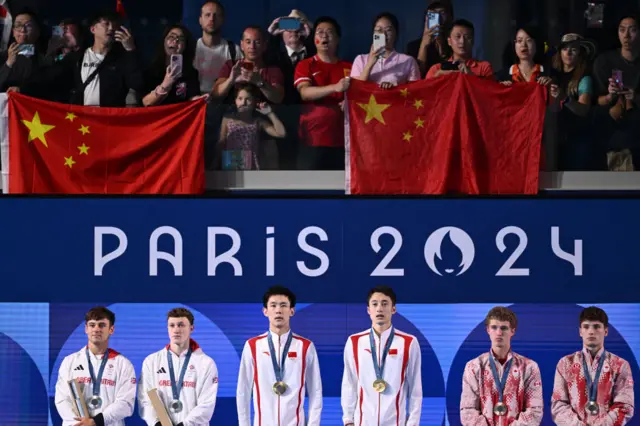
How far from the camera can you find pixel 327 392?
9.86m

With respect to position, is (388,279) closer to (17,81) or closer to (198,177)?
(198,177)

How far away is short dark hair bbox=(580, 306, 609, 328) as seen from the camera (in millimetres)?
9617

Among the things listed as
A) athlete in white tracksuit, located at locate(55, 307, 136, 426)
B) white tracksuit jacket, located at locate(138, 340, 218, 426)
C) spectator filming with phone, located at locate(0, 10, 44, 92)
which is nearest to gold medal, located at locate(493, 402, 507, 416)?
white tracksuit jacket, located at locate(138, 340, 218, 426)

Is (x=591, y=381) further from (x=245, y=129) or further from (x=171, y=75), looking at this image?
(x=171, y=75)

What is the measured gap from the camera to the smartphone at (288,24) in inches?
418

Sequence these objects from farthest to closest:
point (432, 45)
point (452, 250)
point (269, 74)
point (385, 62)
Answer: point (432, 45), point (385, 62), point (269, 74), point (452, 250)

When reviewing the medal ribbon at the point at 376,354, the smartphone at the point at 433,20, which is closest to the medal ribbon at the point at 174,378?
the medal ribbon at the point at 376,354

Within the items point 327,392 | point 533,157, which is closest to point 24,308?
point 327,392

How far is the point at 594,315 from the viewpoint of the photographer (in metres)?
9.63

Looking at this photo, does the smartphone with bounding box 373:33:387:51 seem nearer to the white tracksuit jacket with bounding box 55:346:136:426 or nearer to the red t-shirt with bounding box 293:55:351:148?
the red t-shirt with bounding box 293:55:351:148

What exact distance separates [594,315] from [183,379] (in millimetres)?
3486

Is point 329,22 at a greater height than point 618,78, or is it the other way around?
point 329,22

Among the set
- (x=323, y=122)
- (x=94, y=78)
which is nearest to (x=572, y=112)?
(x=323, y=122)

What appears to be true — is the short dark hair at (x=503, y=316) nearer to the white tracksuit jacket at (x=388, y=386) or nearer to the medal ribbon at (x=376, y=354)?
the white tracksuit jacket at (x=388, y=386)
